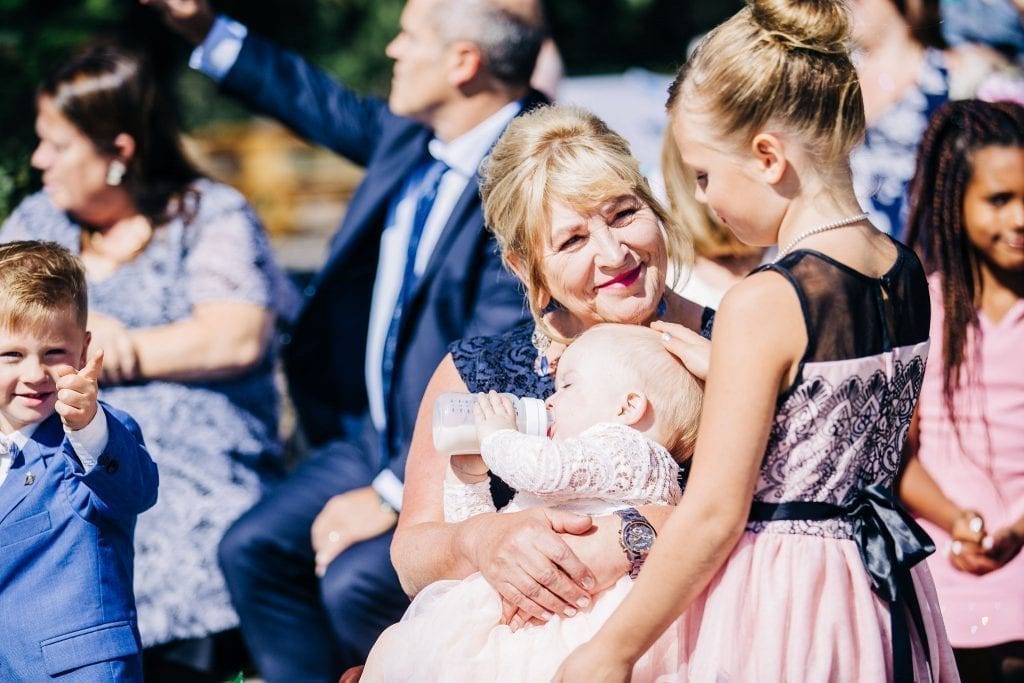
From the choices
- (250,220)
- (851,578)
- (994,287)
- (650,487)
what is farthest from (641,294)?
(250,220)

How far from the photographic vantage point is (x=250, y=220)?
3.82 meters

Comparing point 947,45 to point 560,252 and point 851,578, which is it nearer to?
point 560,252

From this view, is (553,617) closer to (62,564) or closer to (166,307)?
(62,564)

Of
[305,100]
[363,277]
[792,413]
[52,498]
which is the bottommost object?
[363,277]

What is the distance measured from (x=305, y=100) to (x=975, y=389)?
2.42 meters

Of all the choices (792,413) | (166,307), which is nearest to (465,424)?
(792,413)

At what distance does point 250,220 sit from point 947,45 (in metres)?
2.84

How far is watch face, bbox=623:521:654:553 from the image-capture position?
216cm

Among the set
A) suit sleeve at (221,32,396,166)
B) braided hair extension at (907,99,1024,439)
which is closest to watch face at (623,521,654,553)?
braided hair extension at (907,99,1024,439)

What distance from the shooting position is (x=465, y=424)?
2.29 m

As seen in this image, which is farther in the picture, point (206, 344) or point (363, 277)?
point (363, 277)

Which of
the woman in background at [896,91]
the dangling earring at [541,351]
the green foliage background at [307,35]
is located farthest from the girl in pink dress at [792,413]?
the green foliage background at [307,35]

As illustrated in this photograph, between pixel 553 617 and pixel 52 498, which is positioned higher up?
pixel 553 617

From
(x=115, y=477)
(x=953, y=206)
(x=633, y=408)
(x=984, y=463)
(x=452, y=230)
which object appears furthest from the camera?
(x=452, y=230)
